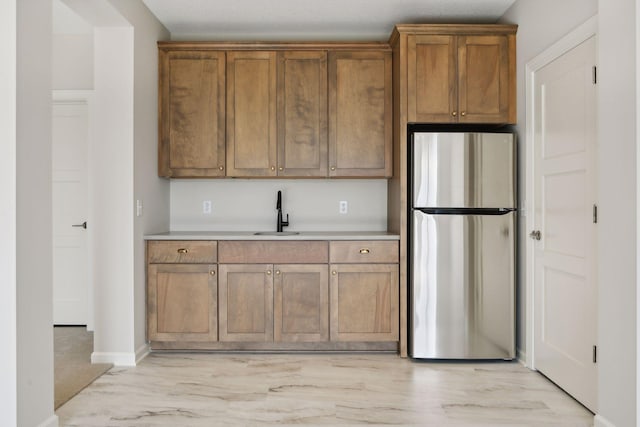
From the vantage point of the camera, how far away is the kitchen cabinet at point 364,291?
3.58 meters

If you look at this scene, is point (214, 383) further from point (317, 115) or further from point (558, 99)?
point (558, 99)

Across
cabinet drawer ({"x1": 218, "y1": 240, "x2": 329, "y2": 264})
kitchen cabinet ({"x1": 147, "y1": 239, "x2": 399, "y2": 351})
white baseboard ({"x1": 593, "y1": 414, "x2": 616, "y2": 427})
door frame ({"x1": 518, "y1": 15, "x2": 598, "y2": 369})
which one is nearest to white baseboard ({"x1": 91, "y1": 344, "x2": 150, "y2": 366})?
kitchen cabinet ({"x1": 147, "y1": 239, "x2": 399, "y2": 351})

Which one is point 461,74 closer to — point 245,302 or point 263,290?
point 263,290

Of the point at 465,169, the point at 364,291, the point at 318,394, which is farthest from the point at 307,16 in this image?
the point at 318,394

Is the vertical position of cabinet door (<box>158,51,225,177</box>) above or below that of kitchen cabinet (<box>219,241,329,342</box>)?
above

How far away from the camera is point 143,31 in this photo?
3545 millimetres

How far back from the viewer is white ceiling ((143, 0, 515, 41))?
11.6ft

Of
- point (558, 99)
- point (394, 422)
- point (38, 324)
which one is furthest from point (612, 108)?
point (38, 324)

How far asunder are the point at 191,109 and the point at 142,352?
176 centimetres

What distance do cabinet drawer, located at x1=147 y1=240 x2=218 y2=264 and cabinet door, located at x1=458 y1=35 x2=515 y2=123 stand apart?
195 centimetres

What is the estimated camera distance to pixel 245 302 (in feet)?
11.8

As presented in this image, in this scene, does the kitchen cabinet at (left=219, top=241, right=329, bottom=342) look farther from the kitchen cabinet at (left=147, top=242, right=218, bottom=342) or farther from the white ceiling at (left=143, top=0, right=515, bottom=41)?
the white ceiling at (left=143, top=0, right=515, bottom=41)

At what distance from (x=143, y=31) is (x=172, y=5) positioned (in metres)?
0.27

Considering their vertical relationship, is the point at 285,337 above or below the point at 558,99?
below
